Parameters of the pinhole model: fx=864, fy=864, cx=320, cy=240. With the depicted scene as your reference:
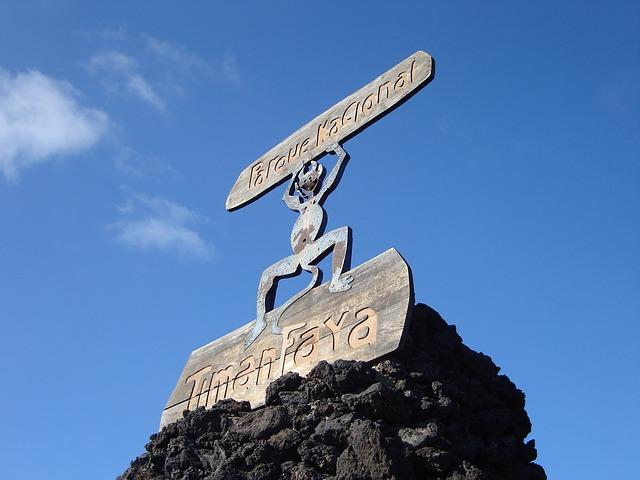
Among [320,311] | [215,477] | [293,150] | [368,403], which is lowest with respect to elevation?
[215,477]

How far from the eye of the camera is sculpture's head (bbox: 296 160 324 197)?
24.1 feet

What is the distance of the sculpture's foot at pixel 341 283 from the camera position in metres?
6.16

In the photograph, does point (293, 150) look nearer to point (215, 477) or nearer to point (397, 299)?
point (397, 299)

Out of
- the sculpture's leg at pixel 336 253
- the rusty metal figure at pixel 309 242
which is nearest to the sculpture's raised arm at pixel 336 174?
the rusty metal figure at pixel 309 242

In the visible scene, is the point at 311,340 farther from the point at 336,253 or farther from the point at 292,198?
the point at 292,198

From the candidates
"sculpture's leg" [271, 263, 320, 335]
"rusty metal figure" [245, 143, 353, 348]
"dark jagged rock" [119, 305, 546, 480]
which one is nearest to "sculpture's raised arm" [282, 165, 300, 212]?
"rusty metal figure" [245, 143, 353, 348]

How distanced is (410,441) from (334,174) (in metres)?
2.91

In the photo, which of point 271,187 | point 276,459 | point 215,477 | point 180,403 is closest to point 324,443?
point 276,459

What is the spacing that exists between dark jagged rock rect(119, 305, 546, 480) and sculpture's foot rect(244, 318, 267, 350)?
73cm

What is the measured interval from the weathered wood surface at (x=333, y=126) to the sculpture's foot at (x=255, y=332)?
62.1 inches

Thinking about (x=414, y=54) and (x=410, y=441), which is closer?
(x=410, y=441)

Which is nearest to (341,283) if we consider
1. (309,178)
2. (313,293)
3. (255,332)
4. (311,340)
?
(313,293)

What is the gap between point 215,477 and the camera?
481 cm

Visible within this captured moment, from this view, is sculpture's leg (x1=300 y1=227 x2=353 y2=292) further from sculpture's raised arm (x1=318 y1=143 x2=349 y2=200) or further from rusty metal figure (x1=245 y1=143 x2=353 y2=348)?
sculpture's raised arm (x1=318 y1=143 x2=349 y2=200)
